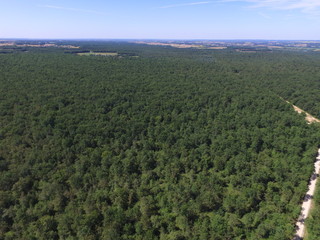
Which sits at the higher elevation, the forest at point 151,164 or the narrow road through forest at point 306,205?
the forest at point 151,164

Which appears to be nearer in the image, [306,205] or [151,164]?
[306,205]

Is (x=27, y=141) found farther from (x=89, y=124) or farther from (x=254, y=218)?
(x=254, y=218)

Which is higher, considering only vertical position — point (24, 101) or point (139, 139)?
point (24, 101)

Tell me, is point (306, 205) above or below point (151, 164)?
below

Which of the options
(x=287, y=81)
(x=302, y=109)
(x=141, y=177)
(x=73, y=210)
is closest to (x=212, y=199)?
(x=141, y=177)

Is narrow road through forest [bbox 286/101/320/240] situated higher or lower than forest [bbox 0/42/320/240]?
lower

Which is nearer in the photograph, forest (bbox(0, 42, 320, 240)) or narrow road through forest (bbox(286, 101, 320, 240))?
narrow road through forest (bbox(286, 101, 320, 240))

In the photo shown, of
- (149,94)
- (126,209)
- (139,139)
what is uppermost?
(149,94)

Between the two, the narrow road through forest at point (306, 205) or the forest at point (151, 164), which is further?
the forest at point (151, 164)
